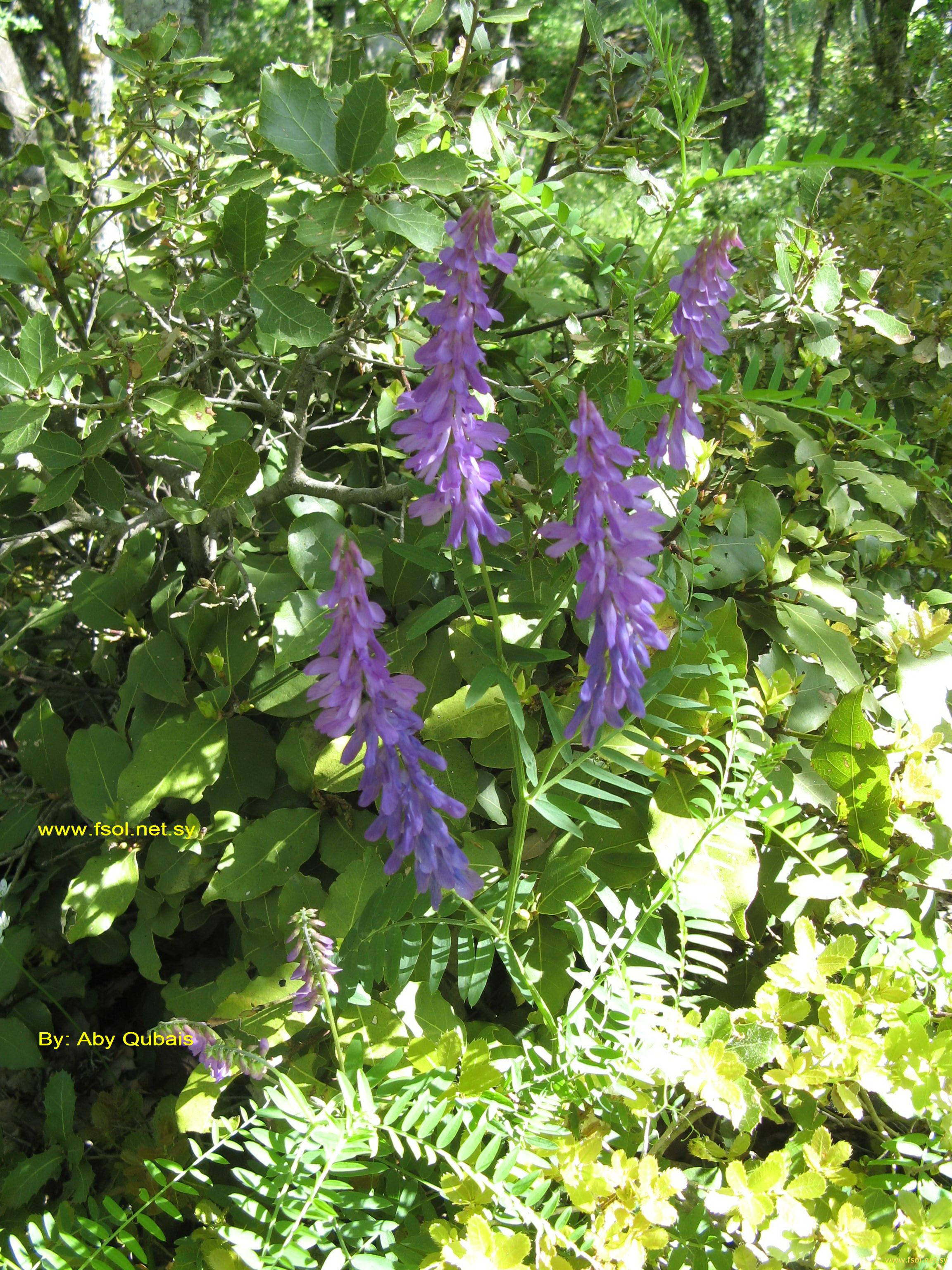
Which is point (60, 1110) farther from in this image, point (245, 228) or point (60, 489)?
point (245, 228)

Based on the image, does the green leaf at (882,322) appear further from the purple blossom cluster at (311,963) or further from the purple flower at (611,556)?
the purple blossom cluster at (311,963)

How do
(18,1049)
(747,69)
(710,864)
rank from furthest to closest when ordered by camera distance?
(747,69), (18,1049), (710,864)

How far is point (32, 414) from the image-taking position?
133cm

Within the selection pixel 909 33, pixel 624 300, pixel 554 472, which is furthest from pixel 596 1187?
pixel 909 33

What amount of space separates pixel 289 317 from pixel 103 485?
465 millimetres

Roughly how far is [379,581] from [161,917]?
29.5 inches

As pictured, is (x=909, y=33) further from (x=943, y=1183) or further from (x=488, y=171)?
(x=943, y=1183)

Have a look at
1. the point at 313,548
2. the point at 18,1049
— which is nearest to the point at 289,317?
the point at 313,548

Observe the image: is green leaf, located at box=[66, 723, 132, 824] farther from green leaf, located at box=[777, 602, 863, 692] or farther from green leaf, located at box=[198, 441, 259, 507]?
green leaf, located at box=[777, 602, 863, 692]

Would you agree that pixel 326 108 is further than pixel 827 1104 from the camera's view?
No

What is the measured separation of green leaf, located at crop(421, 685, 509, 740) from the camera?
1415 millimetres

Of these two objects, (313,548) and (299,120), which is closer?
(299,120)

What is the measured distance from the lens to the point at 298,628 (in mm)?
1483

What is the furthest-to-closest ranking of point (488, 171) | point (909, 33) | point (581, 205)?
point (909, 33), point (581, 205), point (488, 171)
